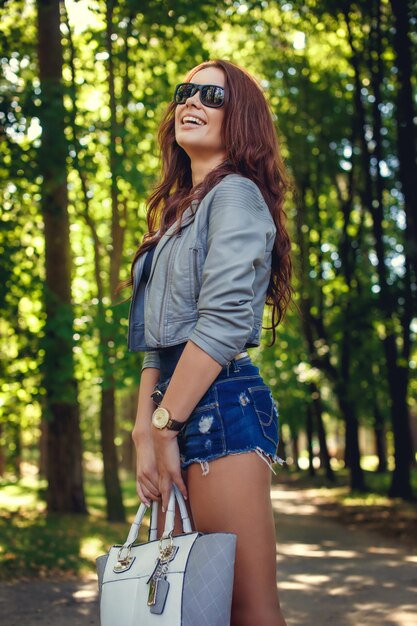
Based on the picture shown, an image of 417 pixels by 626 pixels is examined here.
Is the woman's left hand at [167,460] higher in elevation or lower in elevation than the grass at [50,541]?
higher

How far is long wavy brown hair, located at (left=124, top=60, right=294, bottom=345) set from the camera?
115 inches

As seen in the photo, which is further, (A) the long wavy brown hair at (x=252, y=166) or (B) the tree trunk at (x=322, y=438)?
(B) the tree trunk at (x=322, y=438)

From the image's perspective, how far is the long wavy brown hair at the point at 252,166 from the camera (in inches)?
115

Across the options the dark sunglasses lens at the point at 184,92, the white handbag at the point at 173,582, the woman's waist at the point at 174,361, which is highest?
the dark sunglasses lens at the point at 184,92

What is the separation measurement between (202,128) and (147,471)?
1193mm

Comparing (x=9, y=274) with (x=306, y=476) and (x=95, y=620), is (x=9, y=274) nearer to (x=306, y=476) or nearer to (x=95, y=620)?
(x=95, y=620)

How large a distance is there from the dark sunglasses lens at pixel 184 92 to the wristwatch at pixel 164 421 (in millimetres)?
1164

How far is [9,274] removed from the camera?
1166 cm

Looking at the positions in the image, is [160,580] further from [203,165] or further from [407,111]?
[407,111]

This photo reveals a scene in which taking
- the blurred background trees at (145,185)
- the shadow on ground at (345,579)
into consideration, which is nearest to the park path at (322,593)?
the shadow on ground at (345,579)

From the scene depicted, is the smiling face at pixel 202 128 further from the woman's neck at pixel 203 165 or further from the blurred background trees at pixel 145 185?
the blurred background trees at pixel 145 185

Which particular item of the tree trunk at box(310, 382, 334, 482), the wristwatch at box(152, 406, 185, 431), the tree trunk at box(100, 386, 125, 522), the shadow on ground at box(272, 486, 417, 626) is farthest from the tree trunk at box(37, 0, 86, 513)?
the tree trunk at box(310, 382, 334, 482)

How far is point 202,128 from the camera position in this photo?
3031mm

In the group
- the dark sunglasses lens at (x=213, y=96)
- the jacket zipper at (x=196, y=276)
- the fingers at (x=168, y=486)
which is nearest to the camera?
the fingers at (x=168, y=486)
